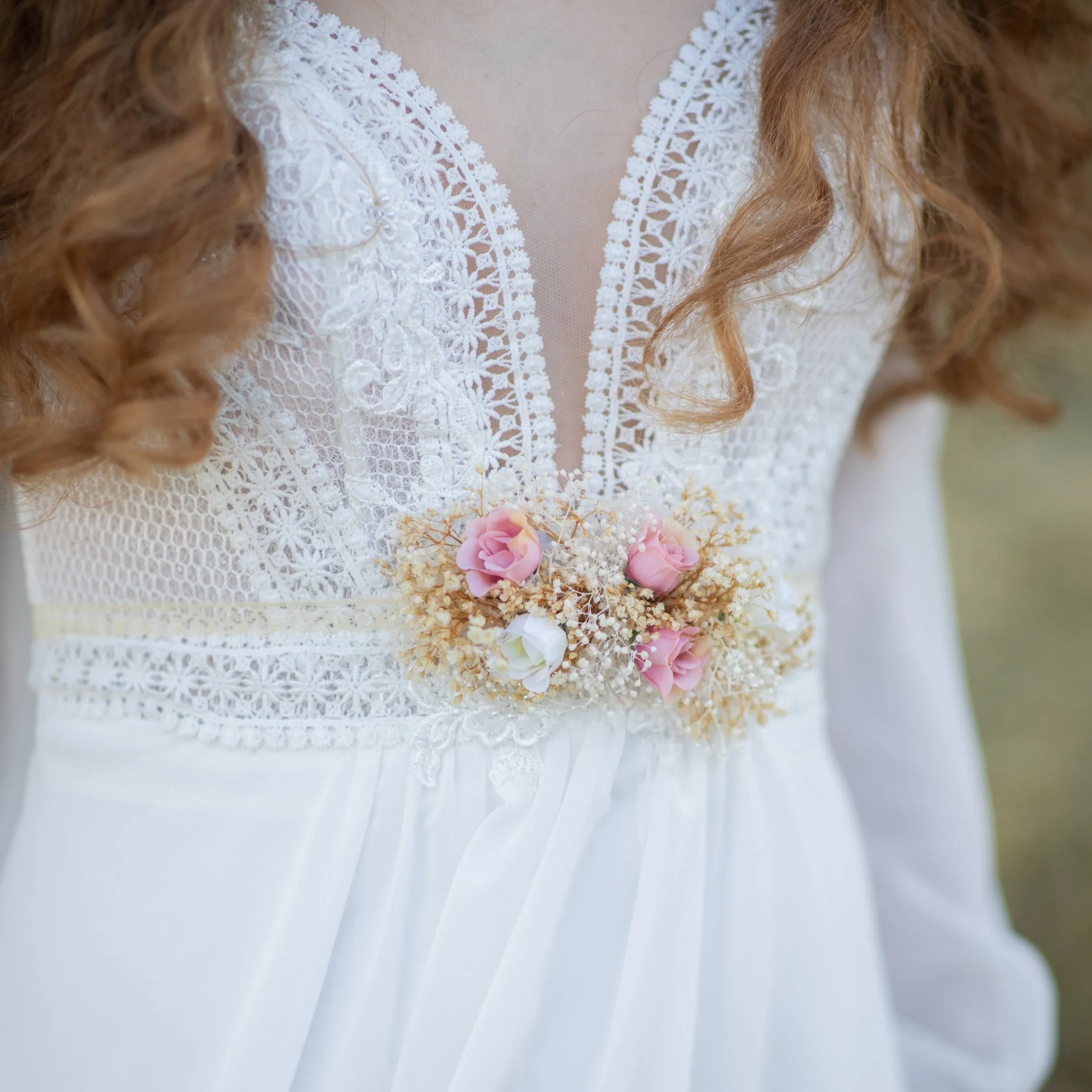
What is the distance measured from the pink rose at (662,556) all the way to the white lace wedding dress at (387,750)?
0.22 feet

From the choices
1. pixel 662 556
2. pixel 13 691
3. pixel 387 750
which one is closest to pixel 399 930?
pixel 387 750

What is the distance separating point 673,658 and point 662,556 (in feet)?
0.30

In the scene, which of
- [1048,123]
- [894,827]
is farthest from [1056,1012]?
[1048,123]

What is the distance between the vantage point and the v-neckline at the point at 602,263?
88cm

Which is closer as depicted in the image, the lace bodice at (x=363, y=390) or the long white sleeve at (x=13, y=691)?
the lace bodice at (x=363, y=390)

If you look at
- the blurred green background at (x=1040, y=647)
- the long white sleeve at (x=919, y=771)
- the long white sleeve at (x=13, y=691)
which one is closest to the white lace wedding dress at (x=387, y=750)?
the long white sleeve at (x=13, y=691)

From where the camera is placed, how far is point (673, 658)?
2.89 ft

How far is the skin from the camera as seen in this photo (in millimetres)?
899

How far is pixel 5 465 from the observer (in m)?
0.88

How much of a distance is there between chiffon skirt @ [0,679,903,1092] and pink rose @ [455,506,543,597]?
0.53 feet

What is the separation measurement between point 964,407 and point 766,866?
80 cm

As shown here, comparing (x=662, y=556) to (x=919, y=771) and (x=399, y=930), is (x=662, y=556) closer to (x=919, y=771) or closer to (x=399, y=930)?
(x=399, y=930)

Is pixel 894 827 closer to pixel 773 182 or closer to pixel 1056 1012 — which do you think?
pixel 773 182

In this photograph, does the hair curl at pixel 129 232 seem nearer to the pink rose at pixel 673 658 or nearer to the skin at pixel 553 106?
the skin at pixel 553 106
